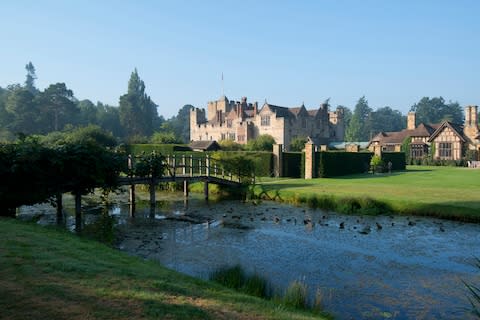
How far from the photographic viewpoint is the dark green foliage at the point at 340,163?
35125 millimetres

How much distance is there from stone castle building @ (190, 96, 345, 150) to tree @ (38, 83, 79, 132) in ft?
90.7

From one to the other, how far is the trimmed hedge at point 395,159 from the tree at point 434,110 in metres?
101

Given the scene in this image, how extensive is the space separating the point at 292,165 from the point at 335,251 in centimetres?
2317

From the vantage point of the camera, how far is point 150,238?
1522 cm

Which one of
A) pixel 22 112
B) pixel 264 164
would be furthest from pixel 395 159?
pixel 22 112

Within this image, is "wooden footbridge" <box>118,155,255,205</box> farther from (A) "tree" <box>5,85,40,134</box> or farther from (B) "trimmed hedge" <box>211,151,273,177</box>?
(A) "tree" <box>5,85,40,134</box>

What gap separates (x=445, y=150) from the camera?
2274 inches

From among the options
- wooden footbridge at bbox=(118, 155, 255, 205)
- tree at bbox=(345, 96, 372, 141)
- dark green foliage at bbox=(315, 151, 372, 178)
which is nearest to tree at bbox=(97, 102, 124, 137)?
tree at bbox=(345, 96, 372, 141)

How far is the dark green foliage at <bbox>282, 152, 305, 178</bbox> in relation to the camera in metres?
36.2

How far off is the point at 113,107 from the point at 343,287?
10729cm

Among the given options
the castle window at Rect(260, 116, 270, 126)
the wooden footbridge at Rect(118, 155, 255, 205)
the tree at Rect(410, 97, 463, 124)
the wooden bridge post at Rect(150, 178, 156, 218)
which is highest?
the tree at Rect(410, 97, 463, 124)

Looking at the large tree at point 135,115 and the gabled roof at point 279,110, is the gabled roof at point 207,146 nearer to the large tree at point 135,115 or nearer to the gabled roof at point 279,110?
the gabled roof at point 279,110

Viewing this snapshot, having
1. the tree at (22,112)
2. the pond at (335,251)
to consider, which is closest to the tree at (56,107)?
the tree at (22,112)

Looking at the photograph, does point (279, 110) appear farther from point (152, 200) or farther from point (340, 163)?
point (152, 200)
